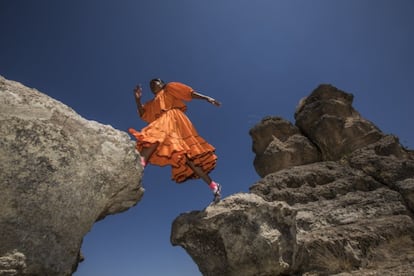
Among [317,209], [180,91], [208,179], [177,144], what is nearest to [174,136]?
[177,144]

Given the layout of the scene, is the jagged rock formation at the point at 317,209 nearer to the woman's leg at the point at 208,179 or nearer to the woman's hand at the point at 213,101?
the woman's leg at the point at 208,179

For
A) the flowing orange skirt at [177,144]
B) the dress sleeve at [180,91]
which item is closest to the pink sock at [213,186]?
the flowing orange skirt at [177,144]

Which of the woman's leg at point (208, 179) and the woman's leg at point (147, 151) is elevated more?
the woman's leg at point (147, 151)

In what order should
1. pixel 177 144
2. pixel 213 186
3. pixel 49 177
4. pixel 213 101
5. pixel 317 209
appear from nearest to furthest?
pixel 49 177 < pixel 177 144 < pixel 213 186 < pixel 213 101 < pixel 317 209

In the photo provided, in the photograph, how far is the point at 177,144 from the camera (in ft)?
13.5

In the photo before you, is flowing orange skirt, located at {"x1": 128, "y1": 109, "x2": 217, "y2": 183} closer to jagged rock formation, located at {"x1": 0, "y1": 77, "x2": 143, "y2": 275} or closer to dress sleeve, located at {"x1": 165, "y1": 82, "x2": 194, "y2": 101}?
dress sleeve, located at {"x1": 165, "y1": 82, "x2": 194, "y2": 101}

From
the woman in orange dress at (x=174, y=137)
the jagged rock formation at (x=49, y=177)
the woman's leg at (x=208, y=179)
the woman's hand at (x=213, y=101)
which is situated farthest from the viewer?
the woman's hand at (x=213, y=101)

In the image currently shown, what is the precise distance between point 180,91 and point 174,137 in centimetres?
114

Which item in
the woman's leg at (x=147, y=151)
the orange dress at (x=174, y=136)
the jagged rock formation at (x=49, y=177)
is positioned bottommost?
the jagged rock formation at (x=49, y=177)

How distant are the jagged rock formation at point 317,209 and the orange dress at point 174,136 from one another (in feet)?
2.59

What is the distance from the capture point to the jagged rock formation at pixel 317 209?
3791mm

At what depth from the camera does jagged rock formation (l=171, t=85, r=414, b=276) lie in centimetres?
379

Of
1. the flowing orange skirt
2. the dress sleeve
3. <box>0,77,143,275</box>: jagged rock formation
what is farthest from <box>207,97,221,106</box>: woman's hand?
<box>0,77,143,275</box>: jagged rock formation

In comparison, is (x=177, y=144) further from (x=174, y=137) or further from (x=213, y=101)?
(x=213, y=101)
